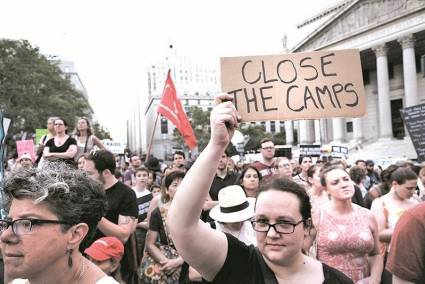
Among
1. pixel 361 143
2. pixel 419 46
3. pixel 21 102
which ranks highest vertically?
pixel 419 46

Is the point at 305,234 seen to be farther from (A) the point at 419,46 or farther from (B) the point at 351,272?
(A) the point at 419,46

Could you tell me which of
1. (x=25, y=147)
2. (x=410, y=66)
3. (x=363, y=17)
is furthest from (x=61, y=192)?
(x=363, y=17)

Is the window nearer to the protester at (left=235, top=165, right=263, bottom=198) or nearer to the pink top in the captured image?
the protester at (left=235, top=165, right=263, bottom=198)

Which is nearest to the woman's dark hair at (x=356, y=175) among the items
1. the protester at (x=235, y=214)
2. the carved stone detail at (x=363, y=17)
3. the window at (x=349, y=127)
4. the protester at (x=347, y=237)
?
the protester at (x=347, y=237)

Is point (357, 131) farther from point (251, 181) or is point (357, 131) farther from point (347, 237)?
point (347, 237)

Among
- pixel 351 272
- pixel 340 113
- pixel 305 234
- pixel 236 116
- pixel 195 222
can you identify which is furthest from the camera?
pixel 351 272

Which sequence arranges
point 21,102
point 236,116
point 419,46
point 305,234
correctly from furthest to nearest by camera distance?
point 419,46
point 21,102
point 305,234
point 236,116

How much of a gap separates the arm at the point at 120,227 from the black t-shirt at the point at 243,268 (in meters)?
1.79

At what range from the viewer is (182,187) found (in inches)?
69.1

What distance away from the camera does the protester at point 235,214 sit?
3.82 m

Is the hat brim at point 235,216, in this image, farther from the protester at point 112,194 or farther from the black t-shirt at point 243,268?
the black t-shirt at point 243,268


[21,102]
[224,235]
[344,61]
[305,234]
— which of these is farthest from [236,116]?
[21,102]

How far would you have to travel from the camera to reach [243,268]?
1891mm

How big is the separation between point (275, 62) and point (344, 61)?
48 centimetres
